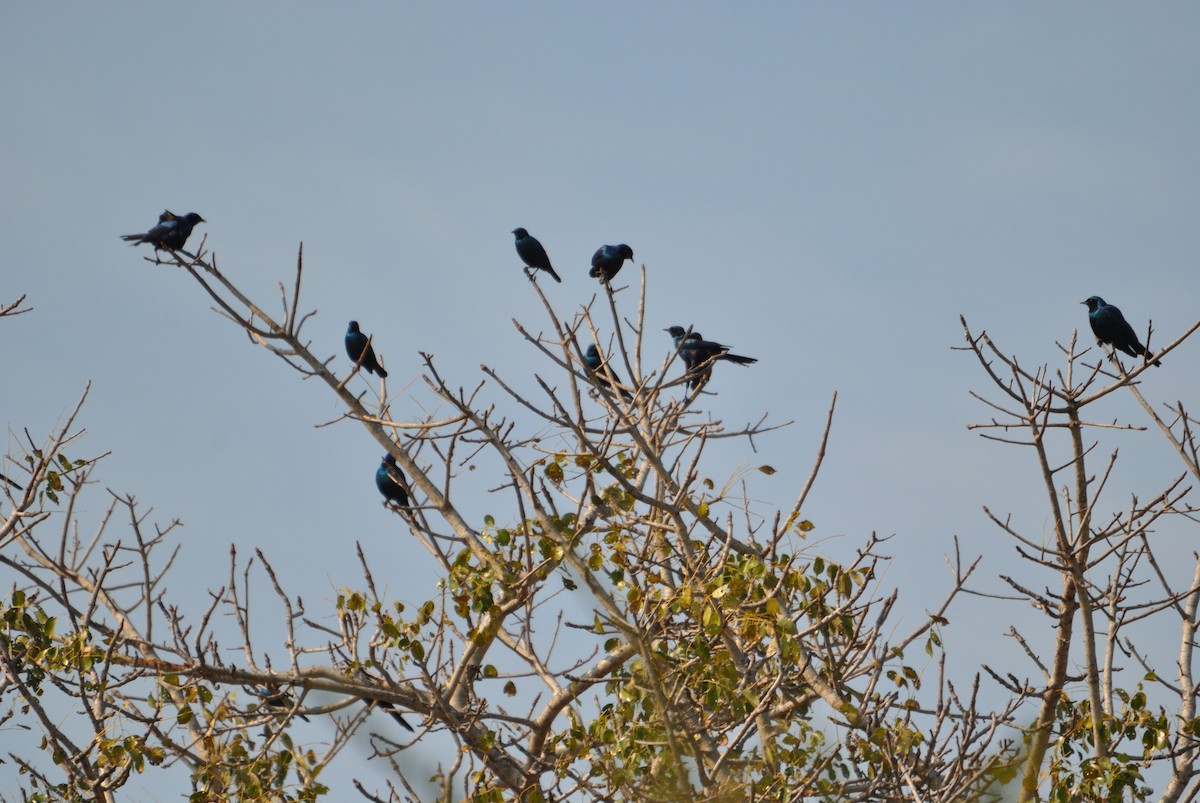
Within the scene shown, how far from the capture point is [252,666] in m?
5.52

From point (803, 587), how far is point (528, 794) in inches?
53.9

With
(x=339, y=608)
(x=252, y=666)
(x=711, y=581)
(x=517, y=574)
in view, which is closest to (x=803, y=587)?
(x=711, y=581)

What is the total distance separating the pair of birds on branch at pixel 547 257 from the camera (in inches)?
425

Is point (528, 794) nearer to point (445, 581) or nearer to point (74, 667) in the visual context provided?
point (445, 581)

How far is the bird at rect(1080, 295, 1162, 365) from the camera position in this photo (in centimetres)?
959

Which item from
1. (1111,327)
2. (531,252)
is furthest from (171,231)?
(1111,327)

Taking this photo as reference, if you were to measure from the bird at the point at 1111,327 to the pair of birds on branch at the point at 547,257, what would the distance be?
12.5 ft

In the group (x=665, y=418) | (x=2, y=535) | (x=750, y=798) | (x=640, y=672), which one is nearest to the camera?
→ (x=750, y=798)

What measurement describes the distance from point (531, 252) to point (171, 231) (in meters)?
3.25

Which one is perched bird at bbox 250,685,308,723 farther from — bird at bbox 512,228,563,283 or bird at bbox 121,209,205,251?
bird at bbox 512,228,563,283

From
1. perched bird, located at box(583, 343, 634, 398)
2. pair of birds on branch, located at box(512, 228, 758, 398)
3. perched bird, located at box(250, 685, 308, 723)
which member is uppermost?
pair of birds on branch, located at box(512, 228, 758, 398)

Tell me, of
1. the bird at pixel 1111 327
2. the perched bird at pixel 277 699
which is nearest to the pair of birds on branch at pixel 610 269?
the bird at pixel 1111 327

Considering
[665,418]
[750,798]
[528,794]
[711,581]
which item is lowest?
[750,798]

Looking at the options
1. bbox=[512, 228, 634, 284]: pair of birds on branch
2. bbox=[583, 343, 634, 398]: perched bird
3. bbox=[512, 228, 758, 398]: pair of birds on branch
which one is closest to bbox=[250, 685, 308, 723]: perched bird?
bbox=[583, 343, 634, 398]: perched bird
